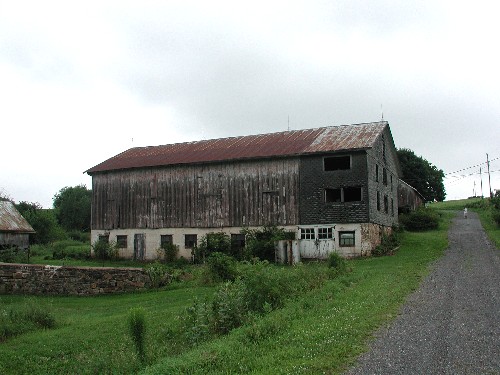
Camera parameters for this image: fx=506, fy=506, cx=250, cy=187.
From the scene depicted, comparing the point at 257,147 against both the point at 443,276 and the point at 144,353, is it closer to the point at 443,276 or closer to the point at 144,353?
the point at 443,276

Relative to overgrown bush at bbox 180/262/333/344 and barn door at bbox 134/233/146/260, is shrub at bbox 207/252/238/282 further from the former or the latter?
barn door at bbox 134/233/146/260

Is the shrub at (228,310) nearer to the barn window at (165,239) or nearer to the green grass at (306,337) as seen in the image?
the green grass at (306,337)

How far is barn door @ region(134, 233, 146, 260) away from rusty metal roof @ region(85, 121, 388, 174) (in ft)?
18.4

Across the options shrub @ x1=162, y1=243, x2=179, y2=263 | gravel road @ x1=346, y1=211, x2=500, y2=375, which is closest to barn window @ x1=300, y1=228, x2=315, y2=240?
shrub @ x1=162, y1=243, x2=179, y2=263

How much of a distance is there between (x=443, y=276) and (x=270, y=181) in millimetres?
17781

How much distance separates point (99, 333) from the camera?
1489 centimetres

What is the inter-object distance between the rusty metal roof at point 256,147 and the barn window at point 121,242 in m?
5.73

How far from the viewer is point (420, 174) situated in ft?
248

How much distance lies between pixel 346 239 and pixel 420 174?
46.1 metres

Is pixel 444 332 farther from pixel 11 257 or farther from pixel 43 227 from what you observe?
pixel 43 227

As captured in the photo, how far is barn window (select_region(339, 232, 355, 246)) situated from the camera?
3384 cm

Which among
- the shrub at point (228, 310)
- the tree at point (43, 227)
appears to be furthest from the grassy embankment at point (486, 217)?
the tree at point (43, 227)

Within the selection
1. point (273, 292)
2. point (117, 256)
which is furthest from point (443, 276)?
point (117, 256)

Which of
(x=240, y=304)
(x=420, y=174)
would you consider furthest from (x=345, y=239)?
(x=420, y=174)
